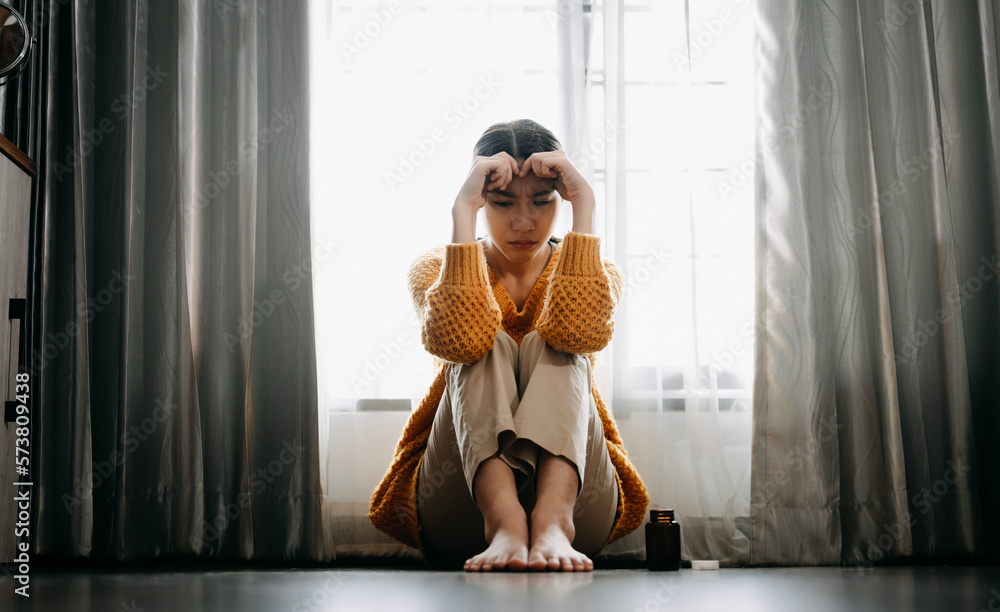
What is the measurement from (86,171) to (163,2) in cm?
53

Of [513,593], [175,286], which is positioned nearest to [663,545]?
[513,593]

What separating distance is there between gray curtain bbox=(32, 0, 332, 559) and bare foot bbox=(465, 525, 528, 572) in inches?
36.9

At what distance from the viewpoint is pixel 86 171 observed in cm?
205

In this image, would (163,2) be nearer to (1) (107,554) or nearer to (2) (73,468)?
(2) (73,468)

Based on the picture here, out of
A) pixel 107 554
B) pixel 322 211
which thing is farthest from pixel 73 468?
pixel 322 211

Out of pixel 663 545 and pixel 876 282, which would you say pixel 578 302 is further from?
pixel 876 282

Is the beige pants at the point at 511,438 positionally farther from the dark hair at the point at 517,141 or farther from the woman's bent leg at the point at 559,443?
the dark hair at the point at 517,141

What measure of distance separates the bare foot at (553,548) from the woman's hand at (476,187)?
564 millimetres

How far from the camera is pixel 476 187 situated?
150 cm

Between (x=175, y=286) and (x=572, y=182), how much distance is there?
1.16m

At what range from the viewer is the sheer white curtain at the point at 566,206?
203 cm

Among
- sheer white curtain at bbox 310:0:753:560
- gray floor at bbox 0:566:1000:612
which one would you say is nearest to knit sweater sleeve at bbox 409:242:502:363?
gray floor at bbox 0:566:1000:612

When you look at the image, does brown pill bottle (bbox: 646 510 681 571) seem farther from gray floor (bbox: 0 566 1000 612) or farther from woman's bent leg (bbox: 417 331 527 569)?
woman's bent leg (bbox: 417 331 527 569)

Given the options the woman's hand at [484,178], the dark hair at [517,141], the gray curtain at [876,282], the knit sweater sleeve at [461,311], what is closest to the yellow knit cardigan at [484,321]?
the knit sweater sleeve at [461,311]
